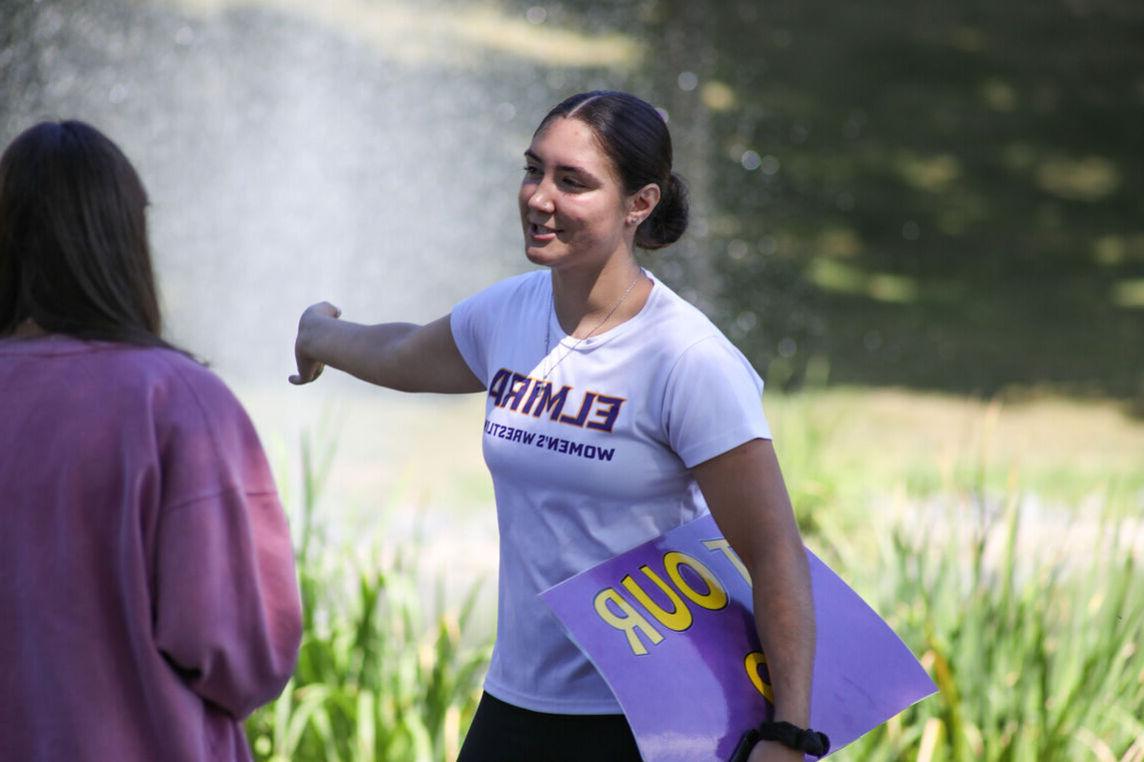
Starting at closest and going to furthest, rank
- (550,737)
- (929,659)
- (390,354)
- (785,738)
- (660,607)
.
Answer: (785,738)
(660,607)
(550,737)
(390,354)
(929,659)

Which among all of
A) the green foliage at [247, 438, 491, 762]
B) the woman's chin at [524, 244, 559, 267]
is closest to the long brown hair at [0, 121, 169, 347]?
Answer: the woman's chin at [524, 244, 559, 267]

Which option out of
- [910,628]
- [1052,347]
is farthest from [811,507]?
[1052,347]

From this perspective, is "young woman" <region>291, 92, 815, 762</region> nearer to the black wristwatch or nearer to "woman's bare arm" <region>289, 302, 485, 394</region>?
the black wristwatch

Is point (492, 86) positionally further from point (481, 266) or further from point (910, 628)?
point (910, 628)

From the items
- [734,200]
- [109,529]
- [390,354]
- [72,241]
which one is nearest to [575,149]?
[390,354]

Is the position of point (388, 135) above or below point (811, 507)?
above

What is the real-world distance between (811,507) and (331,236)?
6972mm

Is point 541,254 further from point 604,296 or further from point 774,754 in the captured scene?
point 774,754

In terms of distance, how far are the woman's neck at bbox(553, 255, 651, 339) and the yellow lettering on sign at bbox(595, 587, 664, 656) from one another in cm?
39

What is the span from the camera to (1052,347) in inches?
484

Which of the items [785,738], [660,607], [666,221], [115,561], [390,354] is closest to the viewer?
[115,561]

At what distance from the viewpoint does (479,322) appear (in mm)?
2475

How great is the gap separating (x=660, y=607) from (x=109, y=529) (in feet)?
2.46

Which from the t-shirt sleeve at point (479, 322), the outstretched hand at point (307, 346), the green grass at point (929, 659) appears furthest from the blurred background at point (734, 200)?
the t-shirt sleeve at point (479, 322)
